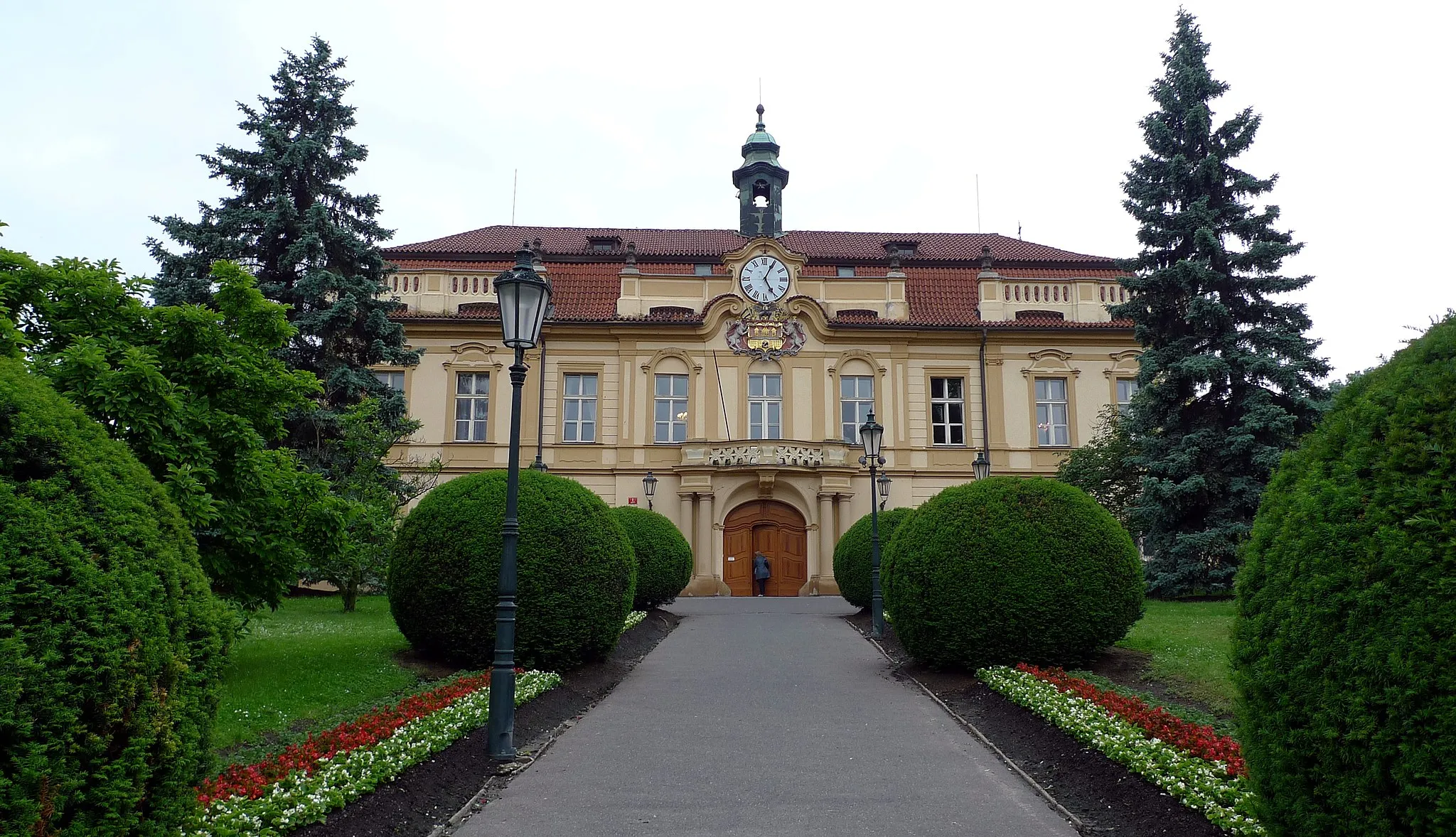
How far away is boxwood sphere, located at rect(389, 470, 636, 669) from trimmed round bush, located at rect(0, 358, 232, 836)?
20.9 feet

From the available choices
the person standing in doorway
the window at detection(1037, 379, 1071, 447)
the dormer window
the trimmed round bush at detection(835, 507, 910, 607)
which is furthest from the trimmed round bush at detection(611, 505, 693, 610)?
the dormer window

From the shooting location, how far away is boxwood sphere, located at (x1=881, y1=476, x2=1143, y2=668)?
1009 centimetres

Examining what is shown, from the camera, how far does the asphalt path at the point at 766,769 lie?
5.79 m

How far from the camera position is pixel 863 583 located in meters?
19.7

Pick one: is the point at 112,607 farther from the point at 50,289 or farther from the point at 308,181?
the point at 308,181

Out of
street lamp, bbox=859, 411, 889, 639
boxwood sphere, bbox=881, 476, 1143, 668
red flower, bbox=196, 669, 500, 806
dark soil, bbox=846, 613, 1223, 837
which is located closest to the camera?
red flower, bbox=196, 669, 500, 806

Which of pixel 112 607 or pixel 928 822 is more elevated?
pixel 112 607

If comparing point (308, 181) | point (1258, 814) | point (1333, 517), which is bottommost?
point (1258, 814)

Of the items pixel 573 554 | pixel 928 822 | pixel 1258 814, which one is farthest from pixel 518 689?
pixel 1258 814

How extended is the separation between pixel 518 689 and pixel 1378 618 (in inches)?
292

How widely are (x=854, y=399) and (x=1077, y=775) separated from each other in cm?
2574

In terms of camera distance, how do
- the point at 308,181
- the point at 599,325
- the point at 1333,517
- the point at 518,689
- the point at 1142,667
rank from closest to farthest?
the point at 1333,517 < the point at 518,689 < the point at 1142,667 < the point at 308,181 < the point at 599,325

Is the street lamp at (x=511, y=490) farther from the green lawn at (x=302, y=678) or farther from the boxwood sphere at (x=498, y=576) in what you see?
the boxwood sphere at (x=498, y=576)

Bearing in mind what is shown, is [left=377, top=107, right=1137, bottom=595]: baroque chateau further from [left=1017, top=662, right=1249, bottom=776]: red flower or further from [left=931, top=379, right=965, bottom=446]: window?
[left=1017, top=662, right=1249, bottom=776]: red flower
